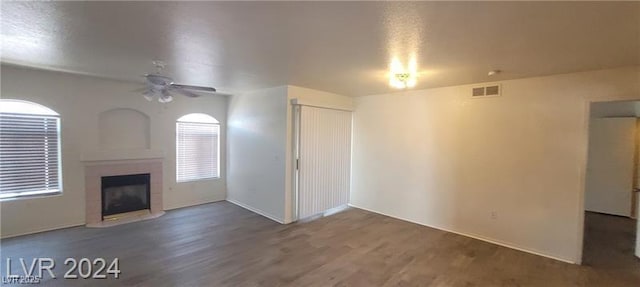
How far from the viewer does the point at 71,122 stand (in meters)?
4.47

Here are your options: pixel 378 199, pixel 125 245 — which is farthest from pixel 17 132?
pixel 378 199

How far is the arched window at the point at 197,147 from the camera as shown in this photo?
19.1 feet

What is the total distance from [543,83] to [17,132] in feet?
25.0

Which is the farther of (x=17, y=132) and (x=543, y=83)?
(x=17, y=132)

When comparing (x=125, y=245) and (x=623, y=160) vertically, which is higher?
(x=623, y=160)

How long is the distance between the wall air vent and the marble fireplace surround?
584 centimetres

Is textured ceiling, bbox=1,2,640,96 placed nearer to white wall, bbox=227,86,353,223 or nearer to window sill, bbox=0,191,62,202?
white wall, bbox=227,86,353,223

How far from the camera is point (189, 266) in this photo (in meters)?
3.22

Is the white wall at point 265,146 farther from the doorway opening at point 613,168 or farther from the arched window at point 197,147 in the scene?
the doorway opening at point 613,168

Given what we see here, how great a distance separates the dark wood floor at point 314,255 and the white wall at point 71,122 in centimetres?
31

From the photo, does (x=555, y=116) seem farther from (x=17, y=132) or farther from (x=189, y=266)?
(x=17, y=132)

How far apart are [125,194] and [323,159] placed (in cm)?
382

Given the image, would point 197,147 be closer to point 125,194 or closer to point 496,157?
point 125,194

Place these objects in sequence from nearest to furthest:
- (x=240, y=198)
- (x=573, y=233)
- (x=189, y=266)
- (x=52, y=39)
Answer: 1. (x=52, y=39)
2. (x=189, y=266)
3. (x=573, y=233)
4. (x=240, y=198)
